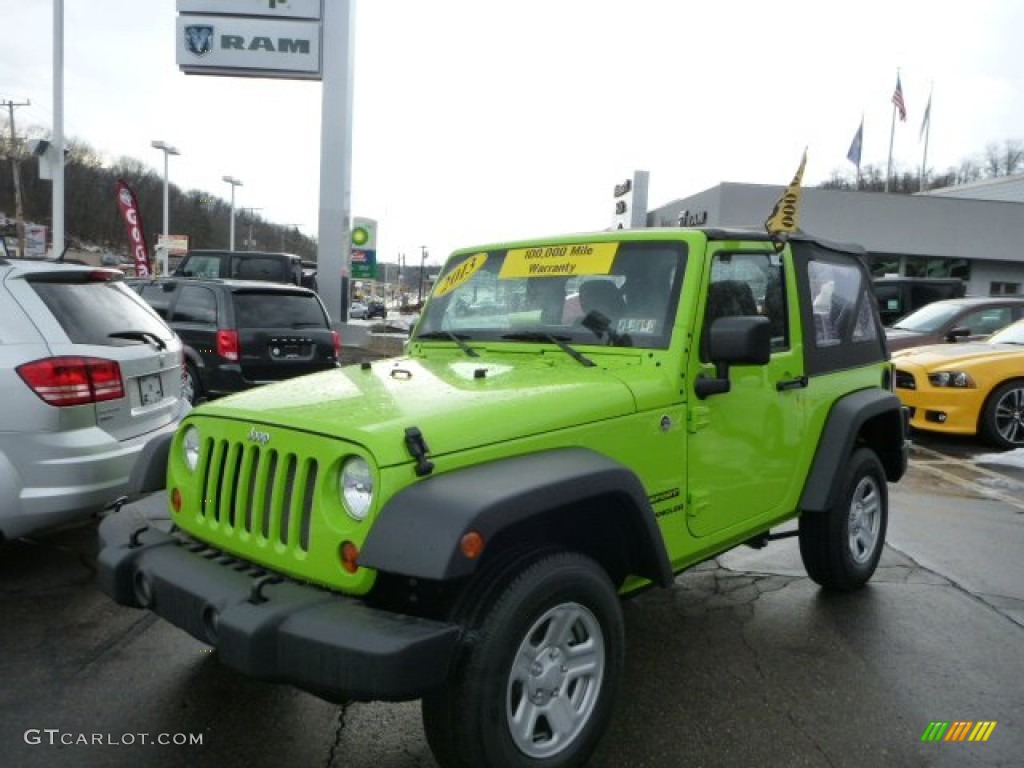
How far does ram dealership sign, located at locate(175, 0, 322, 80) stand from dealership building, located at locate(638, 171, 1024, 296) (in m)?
17.9

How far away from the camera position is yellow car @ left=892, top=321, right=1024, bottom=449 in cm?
902

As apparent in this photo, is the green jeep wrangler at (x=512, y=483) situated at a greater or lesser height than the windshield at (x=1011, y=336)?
lesser

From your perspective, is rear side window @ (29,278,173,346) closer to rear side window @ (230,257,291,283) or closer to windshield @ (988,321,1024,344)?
windshield @ (988,321,1024,344)

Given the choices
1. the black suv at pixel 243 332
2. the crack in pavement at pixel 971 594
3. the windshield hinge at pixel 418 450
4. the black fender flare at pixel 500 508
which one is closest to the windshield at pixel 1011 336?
the crack in pavement at pixel 971 594

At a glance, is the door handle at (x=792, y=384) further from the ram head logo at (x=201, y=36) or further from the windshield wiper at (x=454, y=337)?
the ram head logo at (x=201, y=36)

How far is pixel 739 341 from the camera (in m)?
3.07

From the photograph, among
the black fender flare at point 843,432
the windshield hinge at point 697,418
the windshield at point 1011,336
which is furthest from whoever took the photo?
the windshield at point 1011,336

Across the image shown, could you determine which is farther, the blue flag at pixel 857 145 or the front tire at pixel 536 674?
the blue flag at pixel 857 145

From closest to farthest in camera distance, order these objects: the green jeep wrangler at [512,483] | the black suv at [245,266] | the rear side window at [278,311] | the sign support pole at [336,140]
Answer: the green jeep wrangler at [512,483] → the rear side window at [278,311] → the black suv at [245,266] → the sign support pole at [336,140]

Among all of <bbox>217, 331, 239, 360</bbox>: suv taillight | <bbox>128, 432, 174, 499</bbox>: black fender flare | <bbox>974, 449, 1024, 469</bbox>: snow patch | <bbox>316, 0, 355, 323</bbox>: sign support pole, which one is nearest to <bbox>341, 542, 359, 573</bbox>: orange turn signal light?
<bbox>128, 432, 174, 499</bbox>: black fender flare

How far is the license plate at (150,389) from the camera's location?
4.72 m

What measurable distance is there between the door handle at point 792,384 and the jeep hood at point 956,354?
6.33 m

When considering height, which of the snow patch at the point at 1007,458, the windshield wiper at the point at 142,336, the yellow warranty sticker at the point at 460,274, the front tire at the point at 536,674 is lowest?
the snow patch at the point at 1007,458

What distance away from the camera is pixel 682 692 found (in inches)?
132
